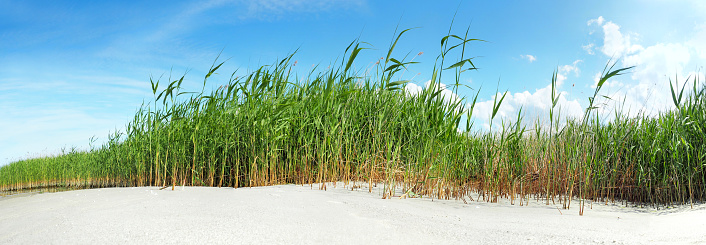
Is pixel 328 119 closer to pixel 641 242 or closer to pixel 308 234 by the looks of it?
pixel 308 234

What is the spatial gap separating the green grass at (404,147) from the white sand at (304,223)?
727 millimetres

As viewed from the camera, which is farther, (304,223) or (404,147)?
(404,147)

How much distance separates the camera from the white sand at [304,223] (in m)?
2.02

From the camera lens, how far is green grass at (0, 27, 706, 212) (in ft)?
12.4

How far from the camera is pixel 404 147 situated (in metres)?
4.16

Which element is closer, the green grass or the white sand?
the white sand

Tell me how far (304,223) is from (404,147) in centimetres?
213

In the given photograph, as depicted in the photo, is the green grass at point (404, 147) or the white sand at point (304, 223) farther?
the green grass at point (404, 147)

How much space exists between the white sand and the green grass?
0.73 m

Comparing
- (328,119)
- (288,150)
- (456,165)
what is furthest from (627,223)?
(288,150)

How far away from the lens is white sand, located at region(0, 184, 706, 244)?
79.4 inches

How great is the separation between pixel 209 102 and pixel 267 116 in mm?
1200

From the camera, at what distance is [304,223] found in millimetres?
2230

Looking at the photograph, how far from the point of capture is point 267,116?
3.97 m
